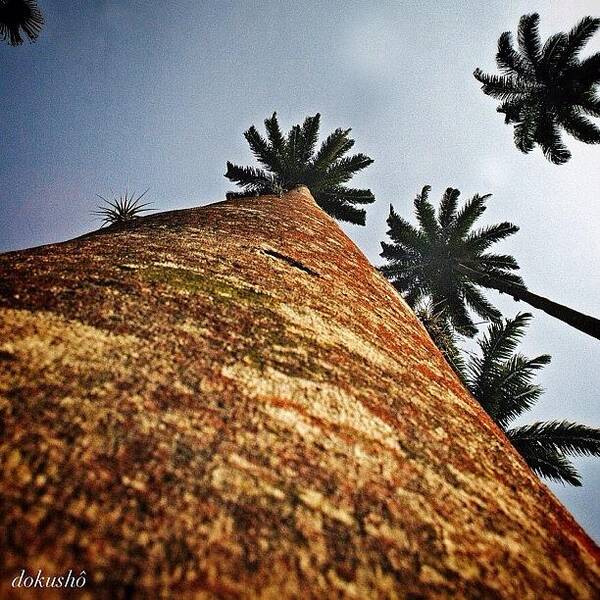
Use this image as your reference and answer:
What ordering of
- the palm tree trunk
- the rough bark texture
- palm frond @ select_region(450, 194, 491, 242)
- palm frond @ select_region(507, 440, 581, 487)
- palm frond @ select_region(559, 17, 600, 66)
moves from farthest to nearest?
1. palm frond @ select_region(450, 194, 491, 242)
2. palm frond @ select_region(559, 17, 600, 66)
3. palm frond @ select_region(507, 440, 581, 487)
4. the palm tree trunk
5. the rough bark texture

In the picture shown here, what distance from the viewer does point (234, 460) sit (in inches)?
28.6

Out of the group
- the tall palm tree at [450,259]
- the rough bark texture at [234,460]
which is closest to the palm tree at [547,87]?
the tall palm tree at [450,259]

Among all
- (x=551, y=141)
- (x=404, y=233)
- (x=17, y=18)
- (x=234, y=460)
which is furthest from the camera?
(x=404, y=233)

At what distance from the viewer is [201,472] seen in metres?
0.68

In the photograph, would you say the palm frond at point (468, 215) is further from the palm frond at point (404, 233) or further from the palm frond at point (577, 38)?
the palm frond at point (577, 38)

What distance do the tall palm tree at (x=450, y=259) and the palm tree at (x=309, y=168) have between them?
3992mm

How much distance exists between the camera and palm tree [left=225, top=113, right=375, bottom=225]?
10.7m

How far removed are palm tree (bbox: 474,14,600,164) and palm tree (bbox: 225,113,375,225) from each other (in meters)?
4.92

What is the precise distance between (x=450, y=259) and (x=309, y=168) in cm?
653

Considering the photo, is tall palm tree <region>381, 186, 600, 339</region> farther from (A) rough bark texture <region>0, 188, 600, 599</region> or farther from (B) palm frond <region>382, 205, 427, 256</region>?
(A) rough bark texture <region>0, 188, 600, 599</region>

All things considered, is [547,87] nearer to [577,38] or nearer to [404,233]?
[577,38]

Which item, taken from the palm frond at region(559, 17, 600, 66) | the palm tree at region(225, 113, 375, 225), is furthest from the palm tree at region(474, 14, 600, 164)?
the palm tree at region(225, 113, 375, 225)

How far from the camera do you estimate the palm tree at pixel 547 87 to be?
1081 cm

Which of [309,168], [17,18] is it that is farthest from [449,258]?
[17,18]
